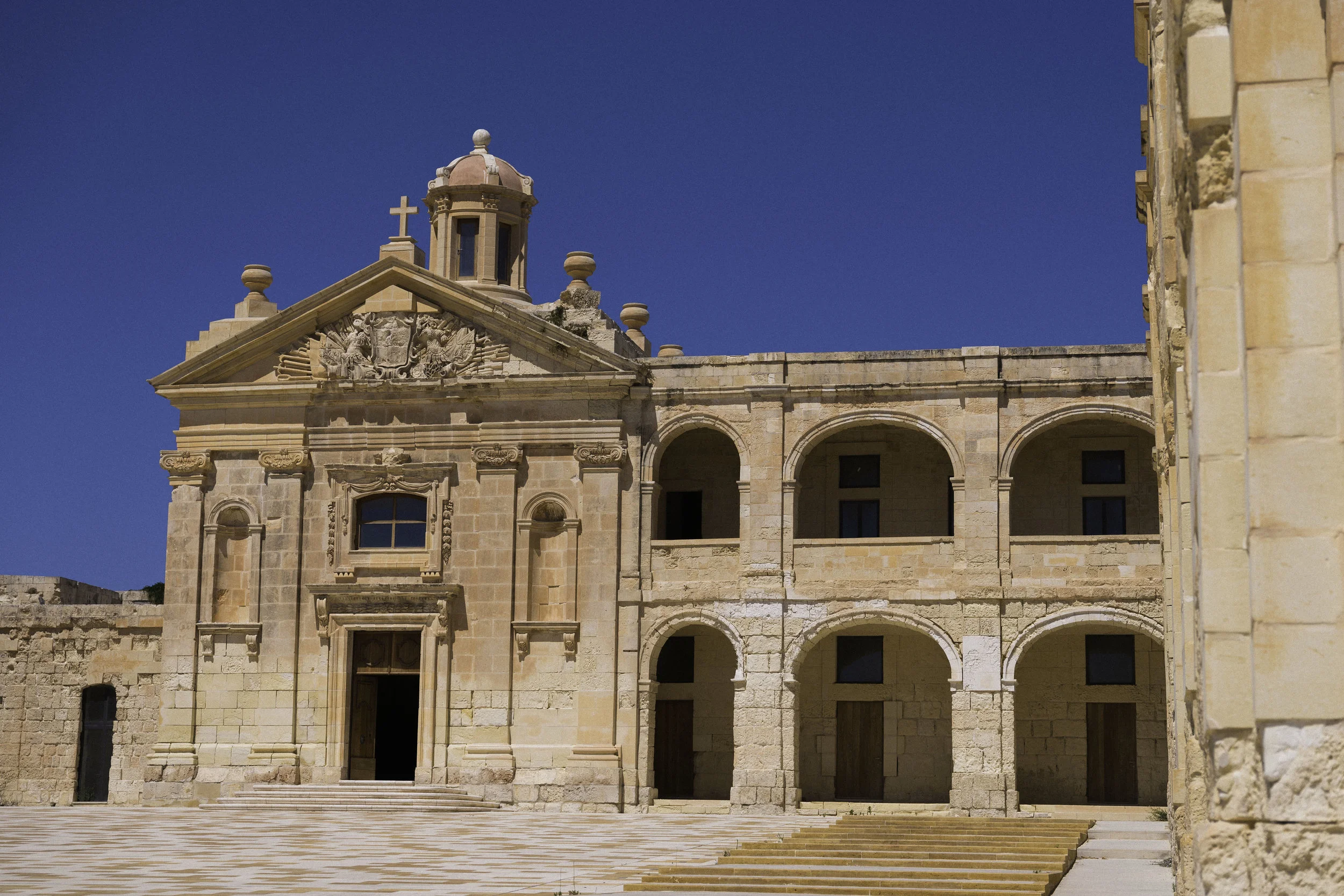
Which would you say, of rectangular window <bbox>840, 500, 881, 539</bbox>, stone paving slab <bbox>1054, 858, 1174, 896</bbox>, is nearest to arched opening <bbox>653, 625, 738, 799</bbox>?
rectangular window <bbox>840, 500, 881, 539</bbox>

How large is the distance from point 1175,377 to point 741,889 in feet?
23.8

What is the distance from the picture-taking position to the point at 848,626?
29.0 meters

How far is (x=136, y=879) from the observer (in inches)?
656

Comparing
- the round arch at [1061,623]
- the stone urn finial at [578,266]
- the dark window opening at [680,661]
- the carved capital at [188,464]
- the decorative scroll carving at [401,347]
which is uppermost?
the stone urn finial at [578,266]

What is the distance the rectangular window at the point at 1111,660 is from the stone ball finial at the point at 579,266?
1164 centimetres

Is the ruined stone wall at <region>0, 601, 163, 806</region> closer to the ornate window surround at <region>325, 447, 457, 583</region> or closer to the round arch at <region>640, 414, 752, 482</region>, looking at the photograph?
the ornate window surround at <region>325, 447, 457, 583</region>

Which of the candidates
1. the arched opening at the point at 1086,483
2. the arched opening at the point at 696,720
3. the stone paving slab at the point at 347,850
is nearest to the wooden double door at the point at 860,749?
the arched opening at the point at 696,720

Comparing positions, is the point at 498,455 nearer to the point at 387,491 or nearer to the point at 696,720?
the point at 387,491

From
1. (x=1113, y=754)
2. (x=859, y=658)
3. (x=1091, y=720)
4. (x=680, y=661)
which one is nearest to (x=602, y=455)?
(x=680, y=661)

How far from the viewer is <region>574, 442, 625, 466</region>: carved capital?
97.7ft

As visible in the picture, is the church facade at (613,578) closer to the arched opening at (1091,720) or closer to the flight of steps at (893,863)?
the arched opening at (1091,720)

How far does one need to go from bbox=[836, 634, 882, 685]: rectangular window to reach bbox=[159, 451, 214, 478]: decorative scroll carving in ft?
40.2

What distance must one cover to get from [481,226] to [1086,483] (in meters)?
13.4

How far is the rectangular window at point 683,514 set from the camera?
106 feet
